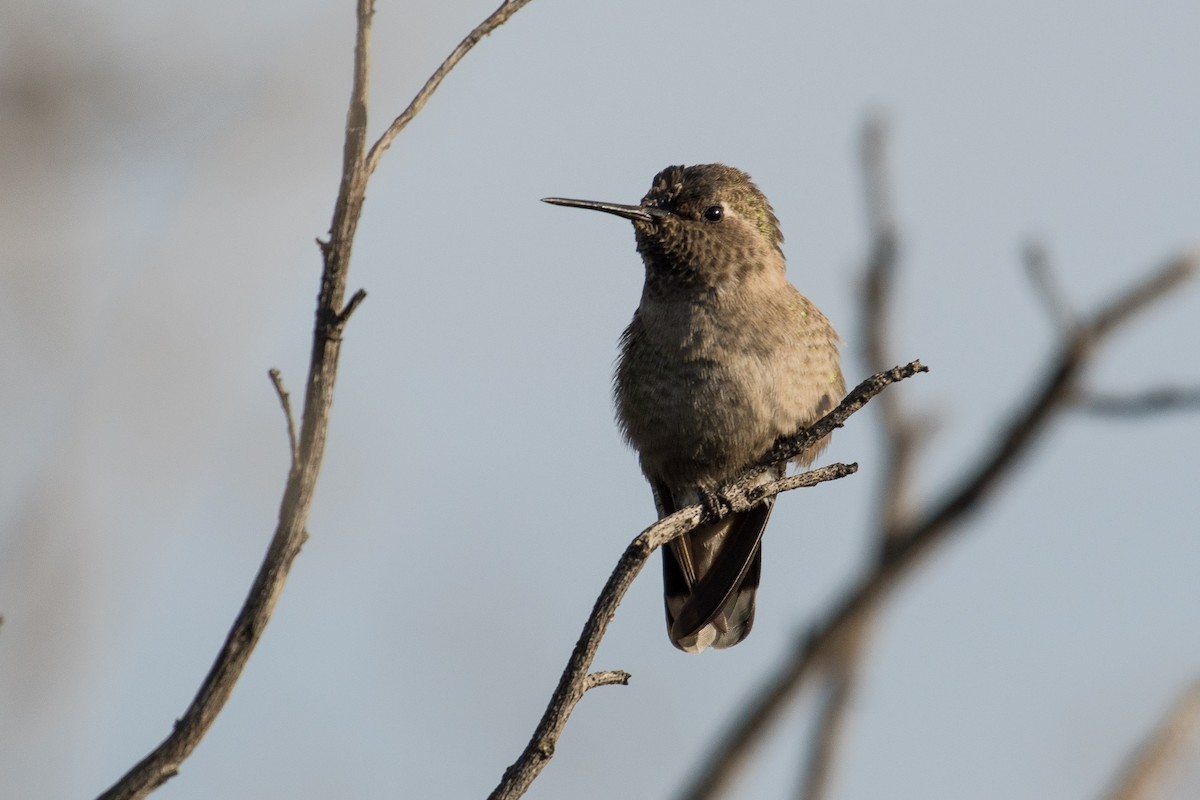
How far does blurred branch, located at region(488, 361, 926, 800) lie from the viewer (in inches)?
97.7

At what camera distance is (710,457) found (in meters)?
5.49

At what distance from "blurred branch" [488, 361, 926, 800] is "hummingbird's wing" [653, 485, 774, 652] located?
1022 millimetres

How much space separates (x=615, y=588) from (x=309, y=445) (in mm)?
1228

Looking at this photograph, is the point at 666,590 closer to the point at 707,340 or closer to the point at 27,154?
the point at 707,340

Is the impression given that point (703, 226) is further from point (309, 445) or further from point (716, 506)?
point (309, 445)

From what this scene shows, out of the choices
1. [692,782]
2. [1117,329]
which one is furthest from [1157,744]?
[692,782]

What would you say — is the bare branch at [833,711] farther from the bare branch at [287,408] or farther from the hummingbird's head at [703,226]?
the hummingbird's head at [703,226]

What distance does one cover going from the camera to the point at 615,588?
2.99 metres

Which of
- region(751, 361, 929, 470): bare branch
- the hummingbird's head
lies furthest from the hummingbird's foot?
the hummingbird's head

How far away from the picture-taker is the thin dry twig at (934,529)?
2.64 m

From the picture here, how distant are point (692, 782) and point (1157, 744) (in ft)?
3.83

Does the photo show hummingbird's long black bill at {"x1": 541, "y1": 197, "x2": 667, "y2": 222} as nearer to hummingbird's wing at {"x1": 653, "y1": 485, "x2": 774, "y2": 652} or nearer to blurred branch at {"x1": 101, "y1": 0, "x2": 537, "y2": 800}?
hummingbird's wing at {"x1": 653, "y1": 485, "x2": 774, "y2": 652}

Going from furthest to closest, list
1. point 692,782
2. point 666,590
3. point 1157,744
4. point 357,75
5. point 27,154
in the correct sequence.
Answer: point 666,590 → point 27,154 → point 1157,744 → point 692,782 → point 357,75

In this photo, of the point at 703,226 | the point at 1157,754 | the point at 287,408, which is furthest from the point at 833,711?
the point at 703,226
